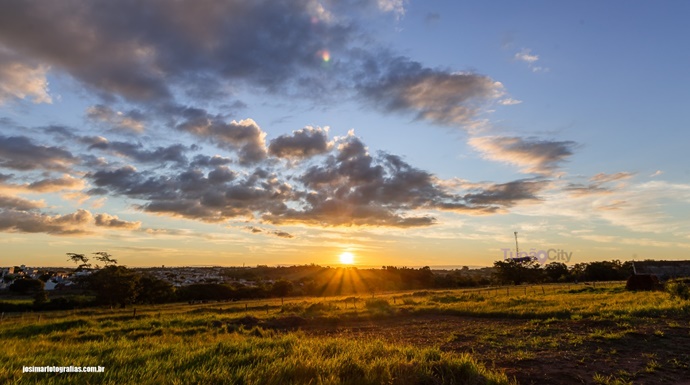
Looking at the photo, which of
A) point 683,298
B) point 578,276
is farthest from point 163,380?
point 578,276

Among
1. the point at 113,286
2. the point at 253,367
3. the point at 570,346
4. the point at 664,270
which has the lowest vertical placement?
the point at 113,286

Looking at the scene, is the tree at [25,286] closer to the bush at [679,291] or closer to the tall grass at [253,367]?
the tall grass at [253,367]

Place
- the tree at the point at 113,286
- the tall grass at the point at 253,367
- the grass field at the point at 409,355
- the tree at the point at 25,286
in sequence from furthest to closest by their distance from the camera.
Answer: the tree at the point at 25,286 → the tree at the point at 113,286 → the grass field at the point at 409,355 → the tall grass at the point at 253,367

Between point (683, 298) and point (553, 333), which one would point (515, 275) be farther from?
point (553, 333)

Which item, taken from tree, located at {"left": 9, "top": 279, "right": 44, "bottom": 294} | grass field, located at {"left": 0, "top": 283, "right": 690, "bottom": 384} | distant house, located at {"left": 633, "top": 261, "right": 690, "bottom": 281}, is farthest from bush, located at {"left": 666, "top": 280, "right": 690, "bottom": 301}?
tree, located at {"left": 9, "top": 279, "right": 44, "bottom": 294}

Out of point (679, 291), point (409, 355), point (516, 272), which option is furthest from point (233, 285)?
point (409, 355)

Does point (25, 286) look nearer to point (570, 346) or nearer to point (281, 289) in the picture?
point (281, 289)

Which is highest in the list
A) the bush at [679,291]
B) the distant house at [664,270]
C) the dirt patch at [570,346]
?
the distant house at [664,270]

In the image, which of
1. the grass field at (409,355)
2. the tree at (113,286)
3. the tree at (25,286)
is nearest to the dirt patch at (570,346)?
the grass field at (409,355)

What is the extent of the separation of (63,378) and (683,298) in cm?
4180

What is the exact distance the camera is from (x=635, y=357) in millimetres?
13969

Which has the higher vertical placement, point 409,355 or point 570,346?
point 409,355

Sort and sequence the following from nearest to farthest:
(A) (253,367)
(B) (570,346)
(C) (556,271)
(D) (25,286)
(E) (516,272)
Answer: (A) (253,367) → (B) (570,346) → (D) (25,286) → (E) (516,272) → (C) (556,271)

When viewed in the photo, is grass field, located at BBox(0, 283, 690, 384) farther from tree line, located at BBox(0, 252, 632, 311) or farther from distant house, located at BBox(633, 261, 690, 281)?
distant house, located at BBox(633, 261, 690, 281)
